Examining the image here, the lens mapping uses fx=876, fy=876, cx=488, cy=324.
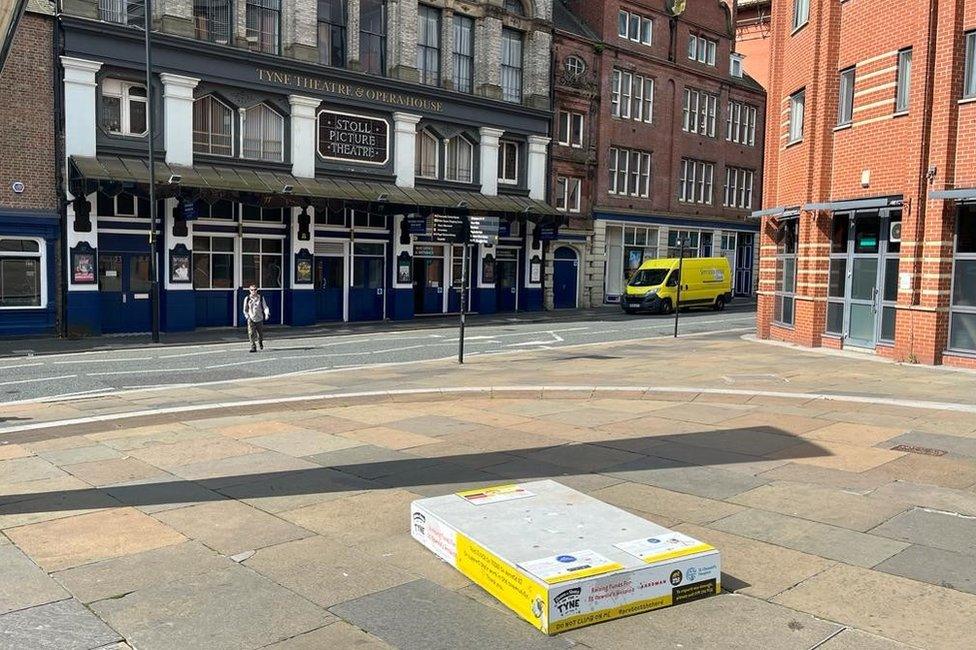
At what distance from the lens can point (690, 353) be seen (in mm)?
20953

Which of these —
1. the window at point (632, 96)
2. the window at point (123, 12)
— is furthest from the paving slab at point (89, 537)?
the window at point (632, 96)

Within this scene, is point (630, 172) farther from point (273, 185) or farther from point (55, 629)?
point (55, 629)

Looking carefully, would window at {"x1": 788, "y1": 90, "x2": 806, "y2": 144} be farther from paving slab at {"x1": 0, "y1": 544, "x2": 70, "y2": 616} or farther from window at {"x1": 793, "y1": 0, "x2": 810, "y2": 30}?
paving slab at {"x1": 0, "y1": 544, "x2": 70, "y2": 616}

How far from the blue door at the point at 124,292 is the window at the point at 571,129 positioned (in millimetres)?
21112

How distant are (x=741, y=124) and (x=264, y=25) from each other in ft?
105

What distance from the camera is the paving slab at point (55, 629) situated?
4.79 metres

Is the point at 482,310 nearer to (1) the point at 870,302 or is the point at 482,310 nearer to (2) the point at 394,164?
(2) the point at 394,164

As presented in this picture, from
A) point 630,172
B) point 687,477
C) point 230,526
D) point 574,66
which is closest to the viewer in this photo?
point 230,526

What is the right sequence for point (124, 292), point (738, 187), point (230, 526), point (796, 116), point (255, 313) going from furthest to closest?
point (738, 187)
point (124, 292)
point (796, 116)
point (255, 313)
point (230, 526)

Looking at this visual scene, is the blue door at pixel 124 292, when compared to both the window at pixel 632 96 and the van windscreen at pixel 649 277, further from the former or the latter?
the window at pixel 632 96

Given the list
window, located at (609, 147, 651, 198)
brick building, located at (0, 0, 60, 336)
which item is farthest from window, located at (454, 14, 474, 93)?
brick building, located at (0, 0, 60, 336)

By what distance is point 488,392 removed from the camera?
14195 millimetres

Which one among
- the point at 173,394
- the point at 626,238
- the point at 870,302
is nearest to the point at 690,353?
the point at 870,302

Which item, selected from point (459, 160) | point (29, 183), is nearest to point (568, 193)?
point (459, 160)
